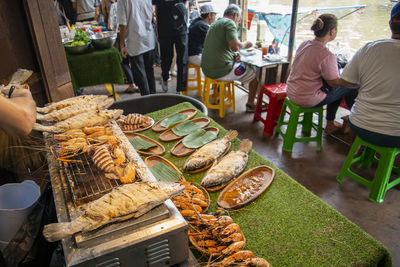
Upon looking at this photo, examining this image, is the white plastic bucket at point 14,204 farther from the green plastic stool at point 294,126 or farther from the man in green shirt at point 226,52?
the man in green shirt at point 226,52

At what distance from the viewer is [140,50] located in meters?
6.10

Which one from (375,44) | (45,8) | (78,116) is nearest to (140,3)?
(45,8)

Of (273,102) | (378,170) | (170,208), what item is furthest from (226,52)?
(170,208)

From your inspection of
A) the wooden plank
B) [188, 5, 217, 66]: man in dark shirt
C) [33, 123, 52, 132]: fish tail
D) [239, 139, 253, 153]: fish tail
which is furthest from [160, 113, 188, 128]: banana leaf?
[188, 5, 217, 66]: man in dark shirt

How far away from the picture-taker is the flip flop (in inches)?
129

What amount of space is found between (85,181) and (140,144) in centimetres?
134

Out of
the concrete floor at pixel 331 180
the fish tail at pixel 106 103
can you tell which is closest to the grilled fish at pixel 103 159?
the fish tail at pixel 106 103

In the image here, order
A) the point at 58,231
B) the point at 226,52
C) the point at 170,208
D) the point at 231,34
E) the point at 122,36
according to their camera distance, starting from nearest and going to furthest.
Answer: the point at 58,231 → the point at 170,208 → the point at 231,34 → the point at 226,52 → the point at 122,36

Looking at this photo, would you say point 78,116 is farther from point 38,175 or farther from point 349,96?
point 349,96

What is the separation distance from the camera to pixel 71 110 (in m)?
2.56

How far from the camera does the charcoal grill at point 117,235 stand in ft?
4.29

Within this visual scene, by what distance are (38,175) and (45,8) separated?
1.93 meters

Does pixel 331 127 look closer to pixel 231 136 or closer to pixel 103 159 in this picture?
pixel 231 136

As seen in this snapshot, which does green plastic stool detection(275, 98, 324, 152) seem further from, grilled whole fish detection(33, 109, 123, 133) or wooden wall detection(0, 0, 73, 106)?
wooden wall detection(0, 0, 73, 106)
